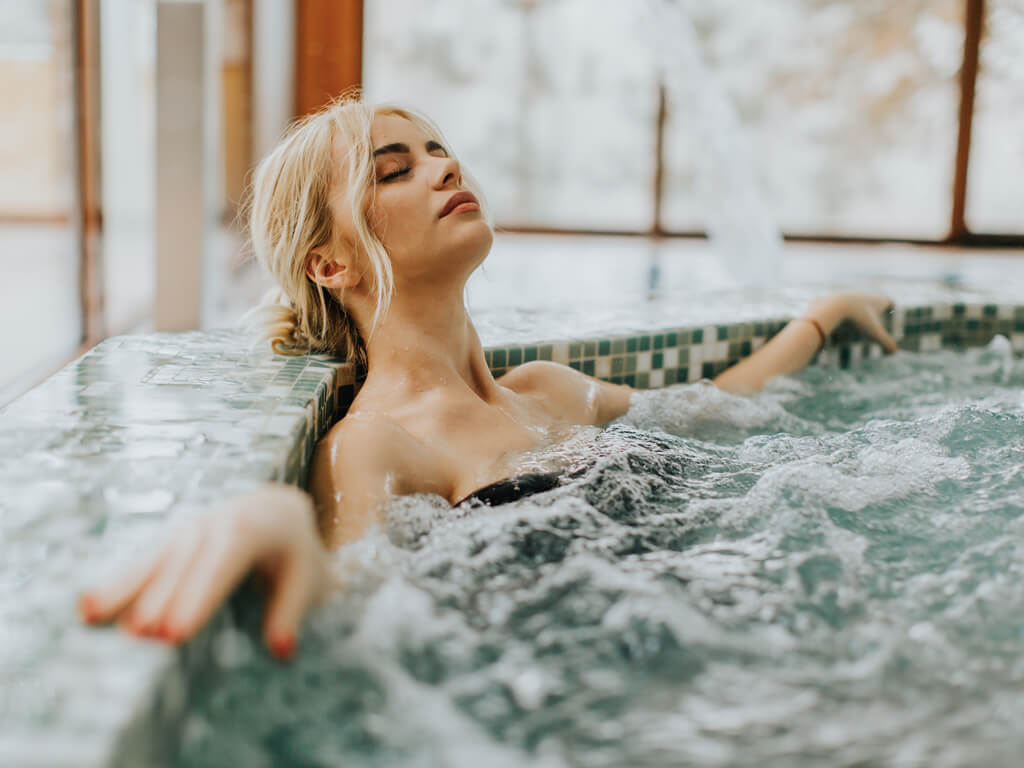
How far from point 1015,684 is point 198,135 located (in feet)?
9.65

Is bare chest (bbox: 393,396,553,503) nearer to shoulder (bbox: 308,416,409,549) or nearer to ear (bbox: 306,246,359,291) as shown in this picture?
shoulder (bbox: 308,416,409,549)

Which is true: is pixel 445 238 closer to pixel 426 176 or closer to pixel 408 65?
pixel 426 176

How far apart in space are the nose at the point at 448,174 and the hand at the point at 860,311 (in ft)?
3.98

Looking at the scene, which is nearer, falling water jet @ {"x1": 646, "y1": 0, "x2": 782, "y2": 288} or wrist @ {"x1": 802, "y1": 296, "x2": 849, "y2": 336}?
wrist @ {"x1": 802, "y1": 296, "x2": 849, "y2": 336}

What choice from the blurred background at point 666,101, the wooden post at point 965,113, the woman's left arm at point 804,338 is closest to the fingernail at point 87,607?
the woman's left arm at point 804,338

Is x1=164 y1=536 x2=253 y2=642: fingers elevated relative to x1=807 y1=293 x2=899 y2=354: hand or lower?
lower

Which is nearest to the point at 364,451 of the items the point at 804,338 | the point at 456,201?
the point at 456,201

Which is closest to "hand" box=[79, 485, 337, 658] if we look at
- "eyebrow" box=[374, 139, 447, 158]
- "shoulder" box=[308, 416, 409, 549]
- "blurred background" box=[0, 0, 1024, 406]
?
"shoulder" box=[308, 416, 409, 549]

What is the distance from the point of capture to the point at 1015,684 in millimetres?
1081

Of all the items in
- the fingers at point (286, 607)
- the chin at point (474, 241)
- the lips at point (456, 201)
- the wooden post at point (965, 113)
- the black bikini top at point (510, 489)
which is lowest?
the black bikini top at point (510, 489)

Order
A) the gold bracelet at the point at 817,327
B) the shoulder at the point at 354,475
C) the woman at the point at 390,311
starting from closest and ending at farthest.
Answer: the shoulder at the point at 354,475, the woman at the point at 390,311, the gold bracelet at the point at 817,327

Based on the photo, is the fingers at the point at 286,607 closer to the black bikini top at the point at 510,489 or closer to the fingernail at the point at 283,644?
the fingernail at the point at 283,644

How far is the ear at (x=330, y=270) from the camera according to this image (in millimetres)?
1677

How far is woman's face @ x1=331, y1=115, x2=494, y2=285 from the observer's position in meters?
1.60
